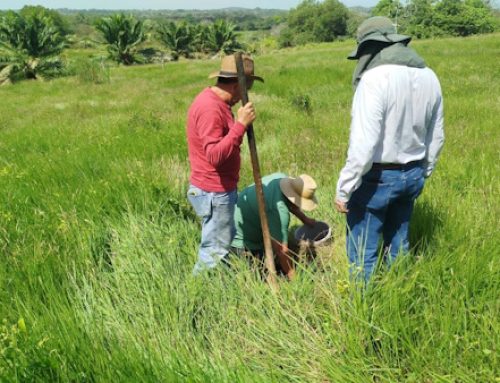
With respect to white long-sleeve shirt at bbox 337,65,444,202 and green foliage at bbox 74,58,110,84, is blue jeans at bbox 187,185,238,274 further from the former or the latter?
green foliage at bbox 74,58,110,84

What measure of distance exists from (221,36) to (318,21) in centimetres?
4908

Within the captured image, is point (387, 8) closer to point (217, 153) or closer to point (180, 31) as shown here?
point (180, 31)

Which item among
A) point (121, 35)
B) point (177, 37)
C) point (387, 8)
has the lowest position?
point (121, 35)

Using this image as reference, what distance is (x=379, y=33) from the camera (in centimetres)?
208

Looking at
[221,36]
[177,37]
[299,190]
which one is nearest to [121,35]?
[177,37]

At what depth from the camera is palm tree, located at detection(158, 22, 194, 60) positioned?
160 feet

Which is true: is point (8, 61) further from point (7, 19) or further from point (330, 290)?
point (330, 290)

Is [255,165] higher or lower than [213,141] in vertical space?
lower

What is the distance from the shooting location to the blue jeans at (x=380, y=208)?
227 centimetres

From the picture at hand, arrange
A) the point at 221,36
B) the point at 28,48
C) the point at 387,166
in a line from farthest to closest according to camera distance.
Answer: the point at 221,36 → the point at 28,48 → the point at 387,166

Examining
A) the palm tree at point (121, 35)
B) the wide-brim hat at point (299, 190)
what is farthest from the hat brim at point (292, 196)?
the palm tree at point (121, 35)

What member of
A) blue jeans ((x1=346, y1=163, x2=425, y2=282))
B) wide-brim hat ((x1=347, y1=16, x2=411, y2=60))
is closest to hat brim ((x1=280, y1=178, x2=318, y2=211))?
blue jeans ((x1=346, y1=163, x2=425, y2=282))

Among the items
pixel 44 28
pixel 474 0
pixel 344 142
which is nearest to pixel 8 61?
pixel 44 28

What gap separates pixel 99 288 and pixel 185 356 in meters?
0.93
